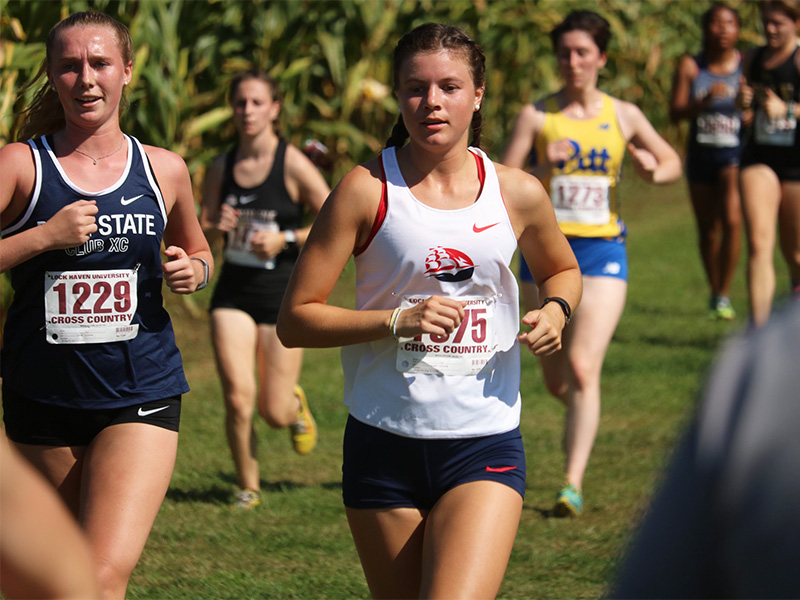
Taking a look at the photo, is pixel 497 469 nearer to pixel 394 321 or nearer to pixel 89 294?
pixel 394 321

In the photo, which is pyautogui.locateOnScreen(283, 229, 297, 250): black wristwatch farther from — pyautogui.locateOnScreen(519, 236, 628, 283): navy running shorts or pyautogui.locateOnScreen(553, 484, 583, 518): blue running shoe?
pyautogui.locateOnScreen(553, 484, 583, 518): blue running shoe

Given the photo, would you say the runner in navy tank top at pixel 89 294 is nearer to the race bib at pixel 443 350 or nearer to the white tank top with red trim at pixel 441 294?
the white tank top with red trim at pixel 441 294

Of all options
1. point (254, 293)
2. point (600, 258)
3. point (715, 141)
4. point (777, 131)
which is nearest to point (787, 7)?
point (777, 131)

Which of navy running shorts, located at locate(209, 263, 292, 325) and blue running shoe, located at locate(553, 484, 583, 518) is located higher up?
navy running shorts, located at locate(209, 263, 292, 325)

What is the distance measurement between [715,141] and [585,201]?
490 cm

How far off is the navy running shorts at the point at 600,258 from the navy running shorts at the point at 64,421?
267cm

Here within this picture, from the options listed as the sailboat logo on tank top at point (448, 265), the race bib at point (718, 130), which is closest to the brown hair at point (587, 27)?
the sailboat logo on tank top at point (448, 265)

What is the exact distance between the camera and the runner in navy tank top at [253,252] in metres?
5.87

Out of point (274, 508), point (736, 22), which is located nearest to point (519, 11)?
point (736, 22)

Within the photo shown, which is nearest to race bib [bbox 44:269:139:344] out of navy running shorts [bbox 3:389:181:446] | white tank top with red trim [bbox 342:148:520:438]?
navy running shorts [bbox 3:389:181:446]

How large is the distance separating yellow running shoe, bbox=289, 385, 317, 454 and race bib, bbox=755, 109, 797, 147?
11.5ft

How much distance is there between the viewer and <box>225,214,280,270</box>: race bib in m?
5.98

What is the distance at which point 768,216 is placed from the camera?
25.1 ft

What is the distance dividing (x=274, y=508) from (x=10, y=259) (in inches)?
111
